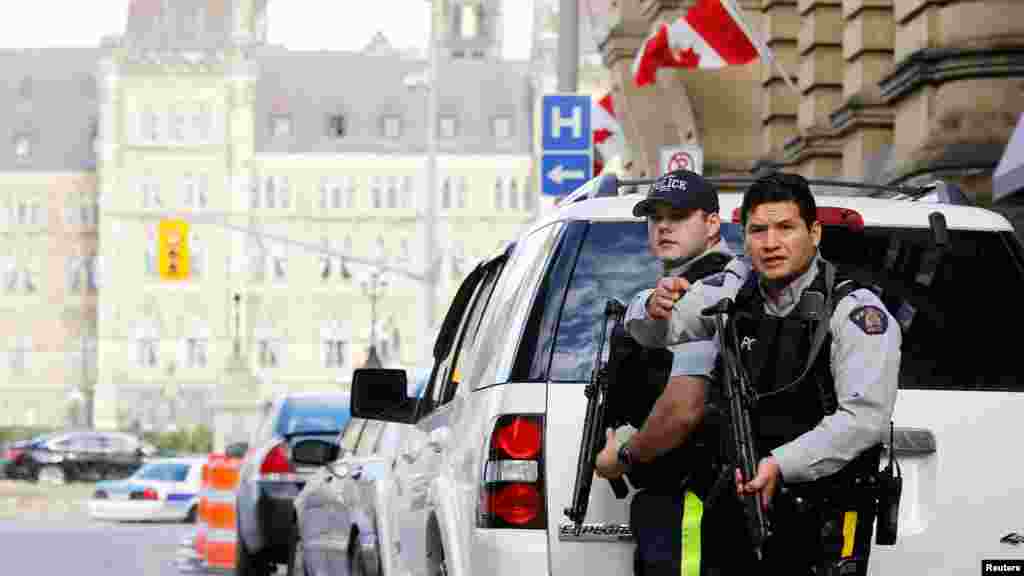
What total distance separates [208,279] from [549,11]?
902 inches

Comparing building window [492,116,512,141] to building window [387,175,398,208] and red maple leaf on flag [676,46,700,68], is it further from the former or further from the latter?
red maple leaf on flag [676,46,700,68]

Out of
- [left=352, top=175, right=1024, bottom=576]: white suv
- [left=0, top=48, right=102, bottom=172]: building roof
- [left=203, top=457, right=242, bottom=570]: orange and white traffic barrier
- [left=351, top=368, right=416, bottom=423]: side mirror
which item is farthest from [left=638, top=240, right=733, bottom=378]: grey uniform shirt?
[left=0, top=48, right=102, bottom=172]: building roof

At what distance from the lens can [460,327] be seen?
340 inches

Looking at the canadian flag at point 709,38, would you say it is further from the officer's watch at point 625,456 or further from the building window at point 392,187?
the building window at point 392,187

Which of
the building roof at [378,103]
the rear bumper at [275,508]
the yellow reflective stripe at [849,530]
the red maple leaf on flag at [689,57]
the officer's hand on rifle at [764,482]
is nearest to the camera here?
the officer's hand on rifle at [764,482]

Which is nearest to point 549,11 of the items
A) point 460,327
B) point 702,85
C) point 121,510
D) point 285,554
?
point 121,510

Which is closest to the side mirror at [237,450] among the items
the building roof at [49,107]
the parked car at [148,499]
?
the parked car at [148,499]

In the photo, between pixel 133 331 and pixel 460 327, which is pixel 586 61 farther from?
pixel 460 327

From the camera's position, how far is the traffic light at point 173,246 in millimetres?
60525

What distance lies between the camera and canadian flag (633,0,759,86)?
2638cm

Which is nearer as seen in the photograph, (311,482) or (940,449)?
(940,449)

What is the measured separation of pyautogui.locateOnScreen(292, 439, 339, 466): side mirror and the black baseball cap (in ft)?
18.1

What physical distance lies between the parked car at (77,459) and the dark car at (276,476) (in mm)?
59442

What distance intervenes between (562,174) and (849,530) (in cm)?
2101
